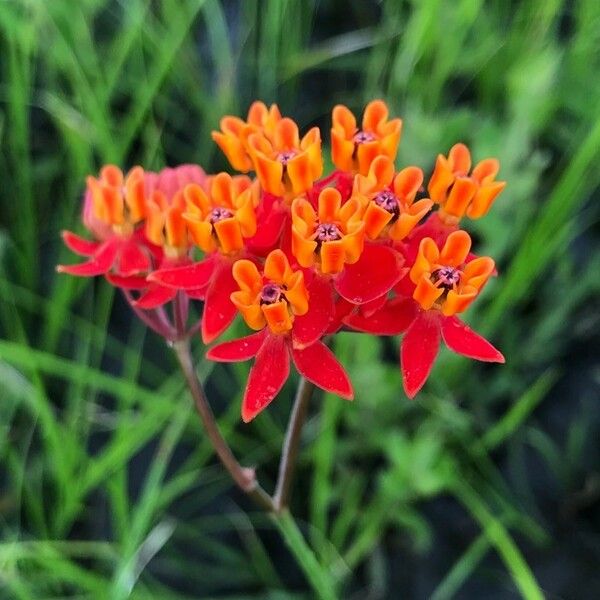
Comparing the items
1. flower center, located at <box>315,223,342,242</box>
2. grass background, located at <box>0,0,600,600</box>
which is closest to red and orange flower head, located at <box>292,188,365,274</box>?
flower center, located at <box>315,223,342,242</box>

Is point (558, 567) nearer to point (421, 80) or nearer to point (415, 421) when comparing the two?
point (415, 421)

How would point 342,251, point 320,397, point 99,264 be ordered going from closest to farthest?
point 342,251 → point 99,264 → point 320,397

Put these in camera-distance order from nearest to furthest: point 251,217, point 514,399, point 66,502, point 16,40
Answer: point 251,217 → point 66,502 → point 514,399 → point 16,40

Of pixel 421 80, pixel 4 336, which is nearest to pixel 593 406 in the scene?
pixel 421 80

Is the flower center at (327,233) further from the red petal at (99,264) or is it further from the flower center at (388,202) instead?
the red petal at (99,264)

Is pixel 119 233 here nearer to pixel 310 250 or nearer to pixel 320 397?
pixel 310 250

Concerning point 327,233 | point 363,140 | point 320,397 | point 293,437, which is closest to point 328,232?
point 327,233
